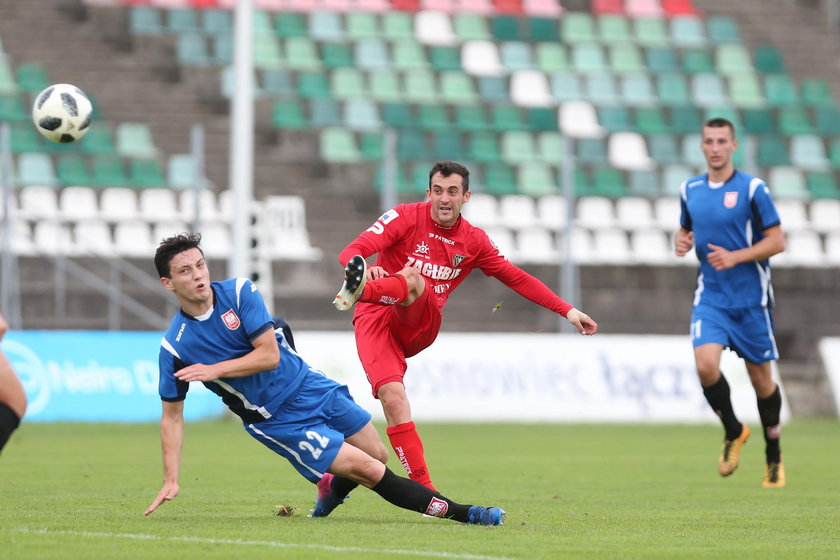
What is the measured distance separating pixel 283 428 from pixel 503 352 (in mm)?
12268

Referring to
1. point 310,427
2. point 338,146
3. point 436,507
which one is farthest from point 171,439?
point 338,146

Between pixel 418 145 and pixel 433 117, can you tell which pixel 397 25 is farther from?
pixel 418 145

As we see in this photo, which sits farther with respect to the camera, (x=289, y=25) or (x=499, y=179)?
(x=289, y=25)

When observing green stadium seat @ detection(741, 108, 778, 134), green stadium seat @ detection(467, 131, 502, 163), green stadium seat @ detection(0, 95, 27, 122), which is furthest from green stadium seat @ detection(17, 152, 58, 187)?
green stadium seat @ detection(741, 108, 778, 134)

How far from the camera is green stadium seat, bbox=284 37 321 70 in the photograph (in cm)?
2703

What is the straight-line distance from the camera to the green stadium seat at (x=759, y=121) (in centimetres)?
2762

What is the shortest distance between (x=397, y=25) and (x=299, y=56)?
252 cm

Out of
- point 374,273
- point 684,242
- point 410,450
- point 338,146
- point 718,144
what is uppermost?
point 338,146

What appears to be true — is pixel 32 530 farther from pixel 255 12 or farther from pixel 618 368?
pixel 255 12

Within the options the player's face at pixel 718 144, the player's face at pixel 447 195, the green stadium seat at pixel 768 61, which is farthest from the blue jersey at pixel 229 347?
the green stadium seat at pixel 768 61

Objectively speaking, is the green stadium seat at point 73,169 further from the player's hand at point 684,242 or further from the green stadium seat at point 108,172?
the player's hand at point 684,242

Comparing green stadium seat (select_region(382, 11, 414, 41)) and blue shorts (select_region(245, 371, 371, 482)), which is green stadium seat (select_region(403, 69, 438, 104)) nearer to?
green stadium seat (select_region(382, 11, 414, 41))

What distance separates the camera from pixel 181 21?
90.2 feet

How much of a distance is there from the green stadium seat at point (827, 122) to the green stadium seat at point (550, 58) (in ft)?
16.8
